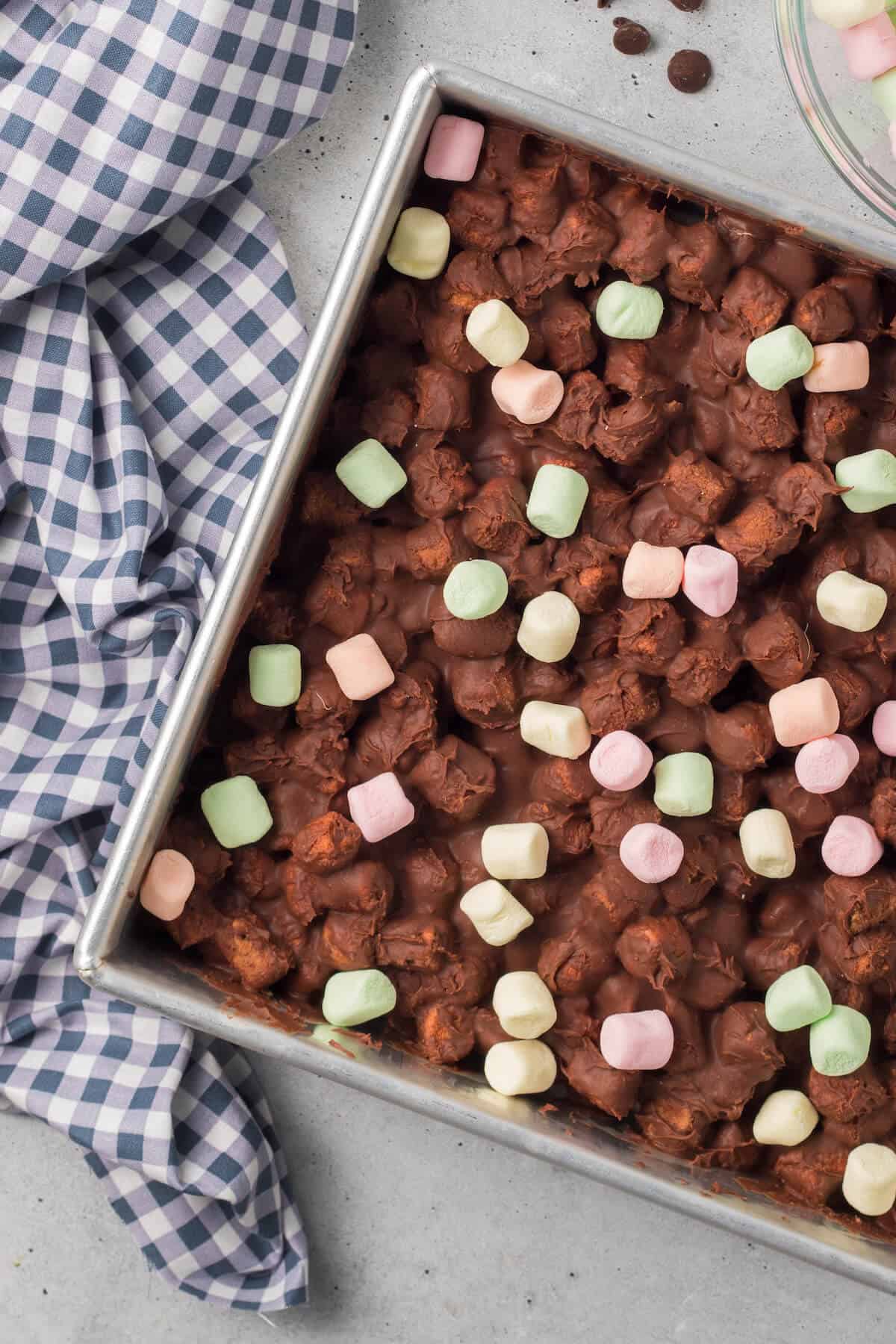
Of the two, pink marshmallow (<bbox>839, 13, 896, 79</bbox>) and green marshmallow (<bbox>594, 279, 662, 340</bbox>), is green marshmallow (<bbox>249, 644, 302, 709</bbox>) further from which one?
pink marshmallow (<bbox>839, 13, 896, 79</bbox>)

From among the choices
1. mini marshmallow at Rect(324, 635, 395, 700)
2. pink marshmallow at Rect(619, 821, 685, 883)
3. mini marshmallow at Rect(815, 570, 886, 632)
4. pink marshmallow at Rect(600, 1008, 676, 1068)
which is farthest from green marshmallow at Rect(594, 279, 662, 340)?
pink marshmallow at Rect(600, 1008, 676, 1068)

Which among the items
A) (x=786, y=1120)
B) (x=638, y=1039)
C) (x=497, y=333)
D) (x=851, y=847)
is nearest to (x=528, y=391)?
(x=497, y=333)

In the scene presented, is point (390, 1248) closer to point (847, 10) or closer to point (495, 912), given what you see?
point (495, 912)

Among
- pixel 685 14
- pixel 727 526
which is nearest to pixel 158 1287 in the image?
pixel 727 526

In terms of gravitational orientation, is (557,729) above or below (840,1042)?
above

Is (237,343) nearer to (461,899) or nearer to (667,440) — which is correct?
(667,440)

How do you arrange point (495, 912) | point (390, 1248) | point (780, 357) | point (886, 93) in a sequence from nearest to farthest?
point (780, 357), point (495, 912), point (886, 93), point (390, 1248)

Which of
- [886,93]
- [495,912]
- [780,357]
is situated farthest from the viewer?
[886,93]
